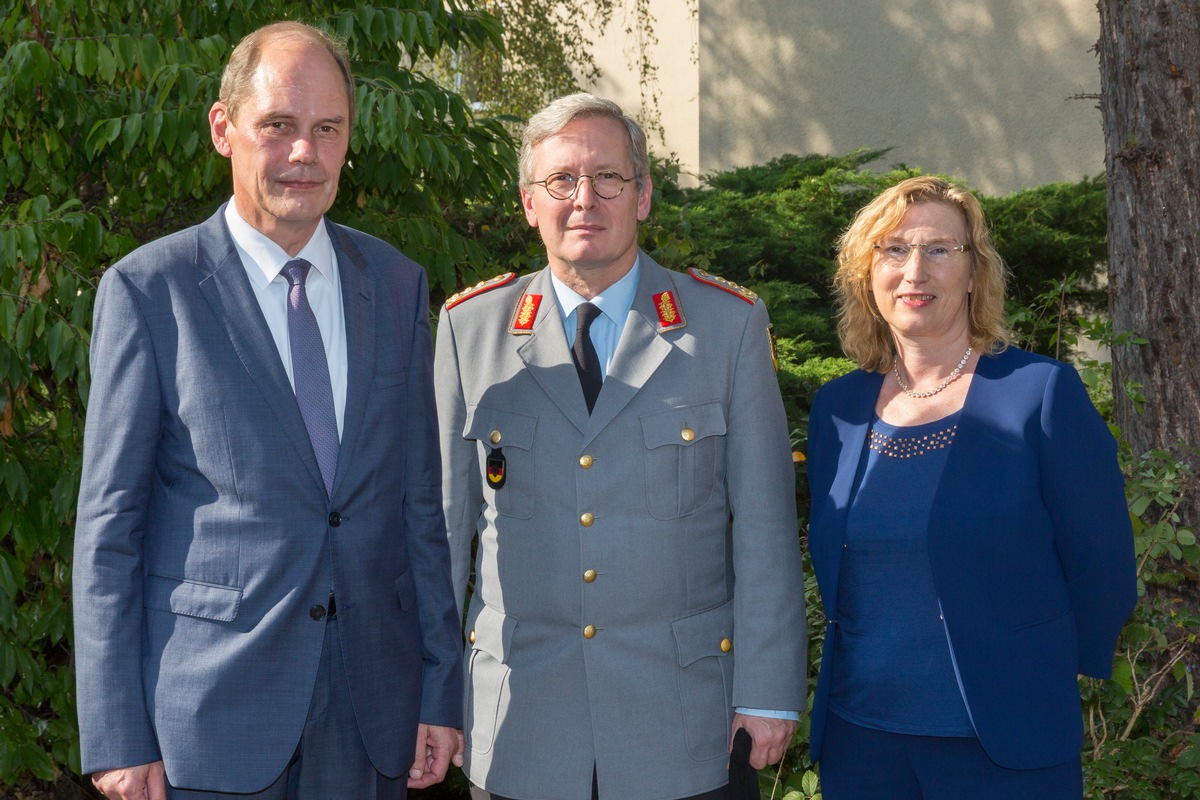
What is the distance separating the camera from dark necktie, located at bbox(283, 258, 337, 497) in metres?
2.28

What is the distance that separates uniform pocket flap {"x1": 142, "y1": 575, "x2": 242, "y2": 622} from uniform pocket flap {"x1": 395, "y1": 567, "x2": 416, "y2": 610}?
1.08 ft

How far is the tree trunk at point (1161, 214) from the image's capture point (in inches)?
173

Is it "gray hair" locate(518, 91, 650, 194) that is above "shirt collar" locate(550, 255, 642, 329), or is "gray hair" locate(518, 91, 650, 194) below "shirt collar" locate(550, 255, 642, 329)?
above

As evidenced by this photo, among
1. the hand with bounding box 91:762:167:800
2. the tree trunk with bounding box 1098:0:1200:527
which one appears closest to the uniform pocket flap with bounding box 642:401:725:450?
the hand with bounding box 91:762:167:800

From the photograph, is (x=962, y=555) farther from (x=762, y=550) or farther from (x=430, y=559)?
(x=430, y=559)

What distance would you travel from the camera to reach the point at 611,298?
264 cm

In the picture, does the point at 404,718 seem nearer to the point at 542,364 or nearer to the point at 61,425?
the point at 542,364

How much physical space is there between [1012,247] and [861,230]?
16.6 feet

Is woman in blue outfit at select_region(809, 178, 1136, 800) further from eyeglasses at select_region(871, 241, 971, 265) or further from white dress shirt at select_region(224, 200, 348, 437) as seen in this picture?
white dress shirt at select_region(224, 200, 348, 437)

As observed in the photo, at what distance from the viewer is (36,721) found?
359cm

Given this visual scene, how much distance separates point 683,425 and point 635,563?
309mm

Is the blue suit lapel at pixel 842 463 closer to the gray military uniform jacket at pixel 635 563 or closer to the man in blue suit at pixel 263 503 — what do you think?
the gray military uniform jacket at pixel 635 563

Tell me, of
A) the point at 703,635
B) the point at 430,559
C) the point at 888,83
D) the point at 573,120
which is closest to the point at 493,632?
the point at 430,559

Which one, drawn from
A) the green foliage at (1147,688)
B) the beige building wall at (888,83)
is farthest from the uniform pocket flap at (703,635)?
the beige building wall at (888,83)
